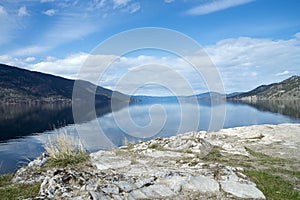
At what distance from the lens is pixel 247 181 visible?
287 inches

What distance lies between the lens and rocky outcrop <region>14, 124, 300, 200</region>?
6.21 meters

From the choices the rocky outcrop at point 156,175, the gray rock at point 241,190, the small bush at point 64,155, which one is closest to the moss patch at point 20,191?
the rocky outcrop at point 156,175

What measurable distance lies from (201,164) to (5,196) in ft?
17.6

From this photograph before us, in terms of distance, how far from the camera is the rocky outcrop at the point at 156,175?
20.4ft

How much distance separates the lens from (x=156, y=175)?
722cm

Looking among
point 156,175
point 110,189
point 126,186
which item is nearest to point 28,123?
point 156,175

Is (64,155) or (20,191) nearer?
(20,191)

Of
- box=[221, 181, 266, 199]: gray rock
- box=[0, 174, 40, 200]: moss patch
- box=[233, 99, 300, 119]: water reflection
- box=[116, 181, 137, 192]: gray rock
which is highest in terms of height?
box=[116, 181, 137, 192]: gray rock

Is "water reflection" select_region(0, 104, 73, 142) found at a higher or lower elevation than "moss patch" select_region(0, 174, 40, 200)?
lower

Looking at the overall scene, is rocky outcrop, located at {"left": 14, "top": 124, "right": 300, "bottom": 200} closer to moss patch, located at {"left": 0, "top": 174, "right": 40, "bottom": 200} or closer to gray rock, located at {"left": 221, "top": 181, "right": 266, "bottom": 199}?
gray rock, located at {"left": 221, "top": 181, "right": 266, "bottom": 199}

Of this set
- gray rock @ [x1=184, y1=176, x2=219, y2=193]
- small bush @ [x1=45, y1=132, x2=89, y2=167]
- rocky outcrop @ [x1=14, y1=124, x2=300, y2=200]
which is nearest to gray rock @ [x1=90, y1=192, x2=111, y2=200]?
rocky outcrop @ [x1=14, y1=124, x2=300, y2=200]

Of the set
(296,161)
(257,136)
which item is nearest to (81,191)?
(296,161)

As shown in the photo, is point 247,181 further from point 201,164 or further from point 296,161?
point 296,161

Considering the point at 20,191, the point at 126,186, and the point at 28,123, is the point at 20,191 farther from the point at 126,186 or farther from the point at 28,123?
the point at 28,123
